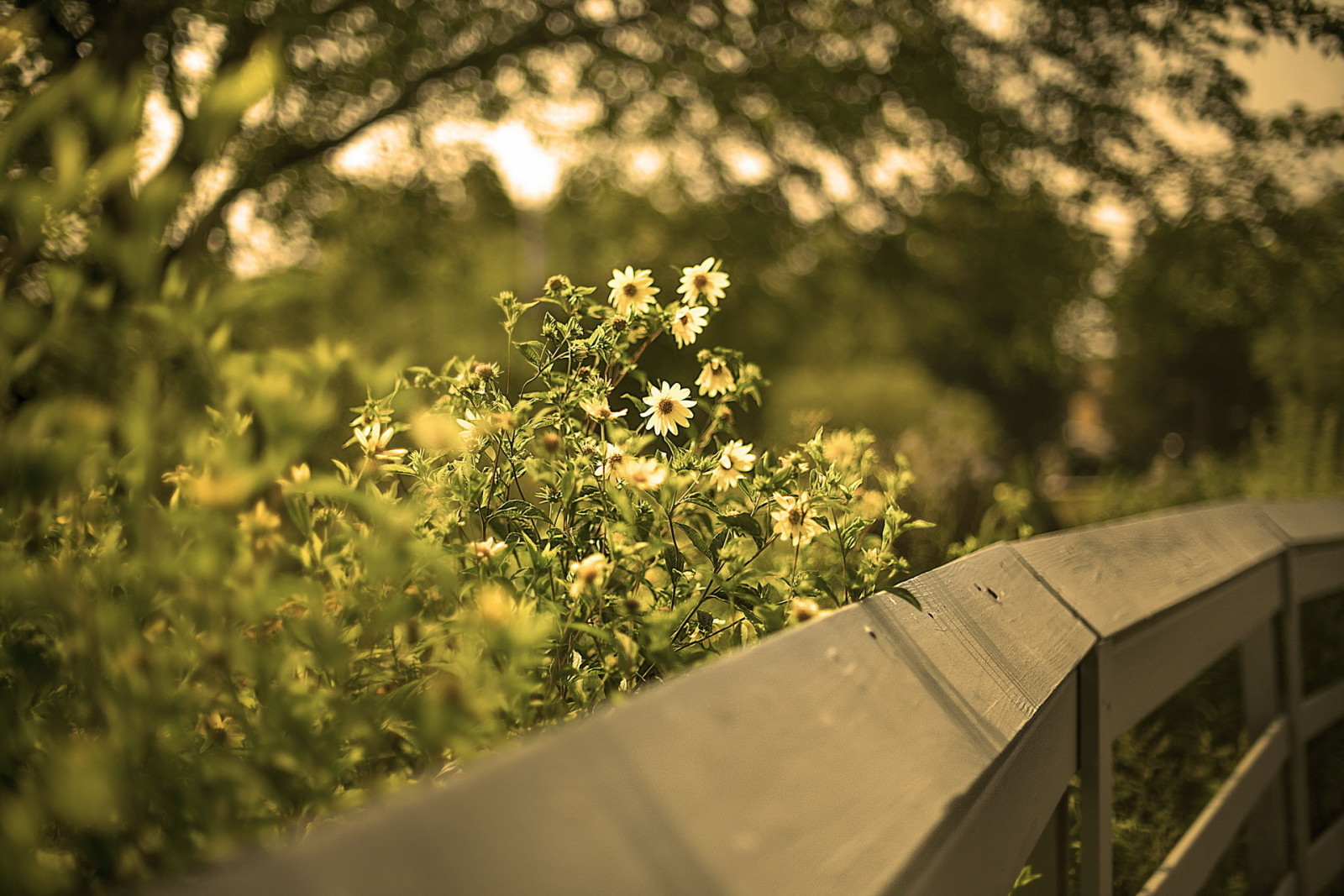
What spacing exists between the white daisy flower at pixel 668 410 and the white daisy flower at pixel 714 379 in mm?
54

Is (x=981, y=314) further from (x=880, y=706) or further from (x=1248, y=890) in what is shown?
(x=880, y=706)

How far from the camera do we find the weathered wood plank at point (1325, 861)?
3151 millimetres

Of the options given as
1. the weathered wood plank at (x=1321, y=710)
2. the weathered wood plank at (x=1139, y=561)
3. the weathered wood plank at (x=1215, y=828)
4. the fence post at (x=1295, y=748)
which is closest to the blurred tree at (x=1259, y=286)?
the weathered wood plank at (x=1321, y=710)

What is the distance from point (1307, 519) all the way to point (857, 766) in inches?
117

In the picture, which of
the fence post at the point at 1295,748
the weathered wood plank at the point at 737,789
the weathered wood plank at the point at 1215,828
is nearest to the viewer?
the weathered wood plank at the point at 737,789

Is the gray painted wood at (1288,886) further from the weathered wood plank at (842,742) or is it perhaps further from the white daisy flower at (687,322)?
the white daisy flower at (687,322)

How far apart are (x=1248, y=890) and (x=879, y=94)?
7485 mm

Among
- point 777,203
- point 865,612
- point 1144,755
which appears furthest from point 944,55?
point 865,612

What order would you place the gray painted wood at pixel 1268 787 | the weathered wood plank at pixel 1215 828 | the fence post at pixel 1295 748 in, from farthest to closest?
the fence post at pixel 1295 748
the gray painted wood at pixel 1268 787
the weathered wood plank at pixel 1215 828

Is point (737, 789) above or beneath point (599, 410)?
above

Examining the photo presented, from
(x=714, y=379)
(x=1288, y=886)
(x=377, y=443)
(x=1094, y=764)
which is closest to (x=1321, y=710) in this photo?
(x=1288, y=886)

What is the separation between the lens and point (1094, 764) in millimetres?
1551

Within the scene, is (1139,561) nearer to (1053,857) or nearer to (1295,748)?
(1053,857)

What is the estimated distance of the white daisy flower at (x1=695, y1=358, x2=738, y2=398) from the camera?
5.64ft
